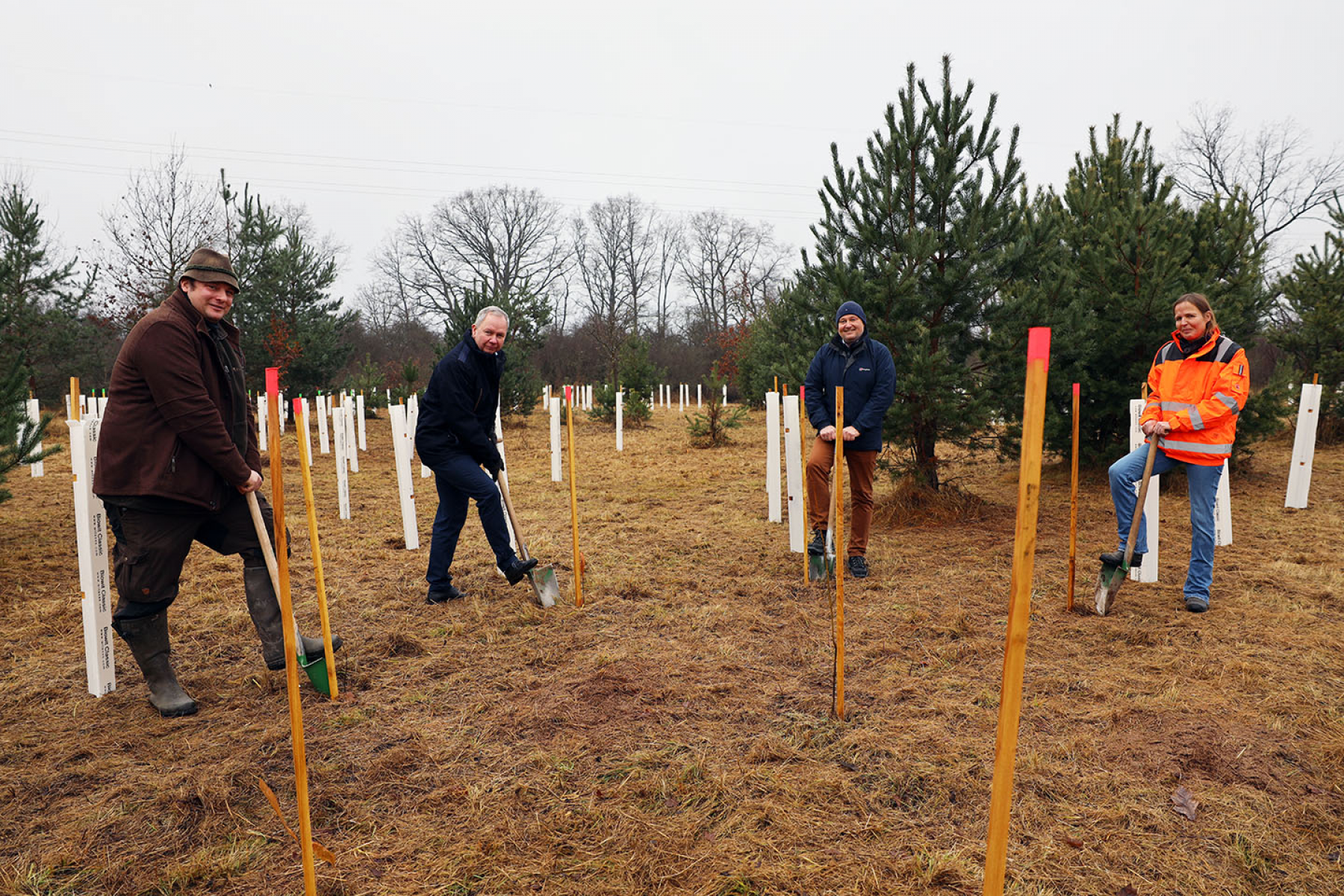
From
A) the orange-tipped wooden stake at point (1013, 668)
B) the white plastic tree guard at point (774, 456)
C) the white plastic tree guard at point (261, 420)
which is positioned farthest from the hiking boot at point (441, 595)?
the white plastic tree guard at point (261, 420)

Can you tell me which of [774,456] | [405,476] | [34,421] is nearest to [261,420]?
[34,421]

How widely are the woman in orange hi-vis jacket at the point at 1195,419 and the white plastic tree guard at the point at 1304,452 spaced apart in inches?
157

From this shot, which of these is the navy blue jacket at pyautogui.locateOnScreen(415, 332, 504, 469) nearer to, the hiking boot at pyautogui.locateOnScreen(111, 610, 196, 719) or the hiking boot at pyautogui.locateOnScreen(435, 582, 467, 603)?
the hiking boot at pyautogui.locateOnScreen(435, 582, 467, 603)

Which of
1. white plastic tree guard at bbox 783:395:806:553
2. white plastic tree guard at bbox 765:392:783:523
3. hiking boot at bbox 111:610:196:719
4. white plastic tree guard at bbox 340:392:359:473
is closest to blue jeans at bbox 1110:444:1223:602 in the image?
white plastic tree guard at bbox 783:395:806:553

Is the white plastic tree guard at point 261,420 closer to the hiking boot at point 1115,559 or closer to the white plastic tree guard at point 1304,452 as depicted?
the hiking boot at point 1115,559

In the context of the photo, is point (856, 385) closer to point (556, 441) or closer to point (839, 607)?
point (839, 607)

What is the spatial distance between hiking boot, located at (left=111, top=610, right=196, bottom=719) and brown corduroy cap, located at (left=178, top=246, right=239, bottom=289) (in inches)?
59.5

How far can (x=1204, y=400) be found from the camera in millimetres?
4434

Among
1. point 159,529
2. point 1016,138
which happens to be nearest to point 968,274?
point 1016,138

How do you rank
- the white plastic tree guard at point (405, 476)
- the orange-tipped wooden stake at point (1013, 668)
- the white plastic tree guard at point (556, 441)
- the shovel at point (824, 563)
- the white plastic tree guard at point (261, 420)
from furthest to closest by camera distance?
1. the white plastic tree guard at point (261, 420)
2. the white plastic tree guard at point (556, 441)
3. the white plastic tree guard at point (405, 476)
4. the shovel at point (824, 563)
5. the orange-tipped wooden stake at point (1013, 668)

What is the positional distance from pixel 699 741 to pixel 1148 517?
3.54 metres

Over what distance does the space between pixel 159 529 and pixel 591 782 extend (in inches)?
85.4

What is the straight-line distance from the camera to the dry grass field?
2.30 m

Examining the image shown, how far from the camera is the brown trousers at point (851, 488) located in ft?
17.9
